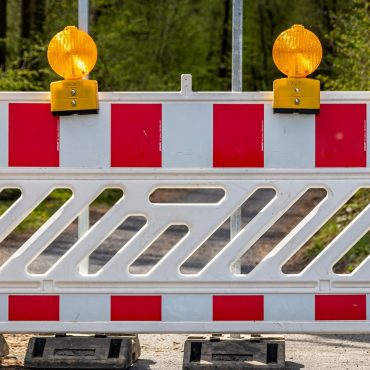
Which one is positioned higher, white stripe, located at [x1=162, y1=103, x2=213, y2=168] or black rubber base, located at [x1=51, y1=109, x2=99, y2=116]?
black rubber base, located at [x1=51, y1=109, x2=99, y2=116]

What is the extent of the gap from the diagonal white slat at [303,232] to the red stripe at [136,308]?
47 centimetres

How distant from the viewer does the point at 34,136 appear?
5516 mm

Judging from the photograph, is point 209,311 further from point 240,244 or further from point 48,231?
point 48,231

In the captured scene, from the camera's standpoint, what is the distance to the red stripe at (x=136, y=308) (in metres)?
5.55

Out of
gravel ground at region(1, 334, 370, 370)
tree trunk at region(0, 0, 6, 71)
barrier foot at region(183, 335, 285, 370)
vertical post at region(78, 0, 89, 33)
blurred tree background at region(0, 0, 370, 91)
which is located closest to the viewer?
barrier foot at region(183, 335, 285, 370)

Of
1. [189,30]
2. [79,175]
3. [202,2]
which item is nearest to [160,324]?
[79,175]

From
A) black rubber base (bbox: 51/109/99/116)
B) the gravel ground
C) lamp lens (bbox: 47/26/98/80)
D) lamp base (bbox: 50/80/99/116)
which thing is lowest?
the gravel ground

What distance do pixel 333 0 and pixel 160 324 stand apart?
30169mm

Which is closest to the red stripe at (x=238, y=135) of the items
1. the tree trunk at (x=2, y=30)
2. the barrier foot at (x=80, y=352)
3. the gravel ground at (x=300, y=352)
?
the barrier foot at (x=80, y=352)

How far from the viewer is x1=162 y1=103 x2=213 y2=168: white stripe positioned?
5480 mm

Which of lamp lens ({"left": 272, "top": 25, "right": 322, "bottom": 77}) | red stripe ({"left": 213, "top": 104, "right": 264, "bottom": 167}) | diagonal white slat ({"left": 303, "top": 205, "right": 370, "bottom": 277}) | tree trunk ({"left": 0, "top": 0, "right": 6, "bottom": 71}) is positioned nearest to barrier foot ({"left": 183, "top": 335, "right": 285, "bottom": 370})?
diagonal white slat ({"left": 303, "top": 205, "right": 370, "bottom": 277})

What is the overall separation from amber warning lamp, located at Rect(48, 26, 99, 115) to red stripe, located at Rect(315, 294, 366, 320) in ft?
4.50

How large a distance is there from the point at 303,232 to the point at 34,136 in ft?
4.34

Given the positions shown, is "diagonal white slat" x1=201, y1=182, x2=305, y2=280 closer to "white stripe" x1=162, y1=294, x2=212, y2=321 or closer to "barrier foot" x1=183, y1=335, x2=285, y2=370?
"white stripe" x1=162, y1=294, x2=212, y2=321
